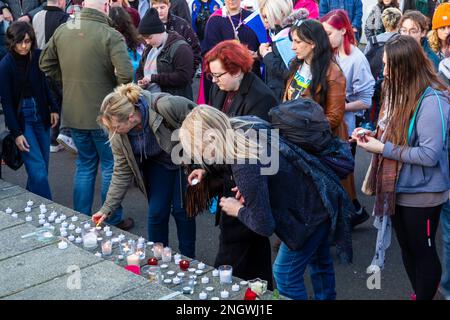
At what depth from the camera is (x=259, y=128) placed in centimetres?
345

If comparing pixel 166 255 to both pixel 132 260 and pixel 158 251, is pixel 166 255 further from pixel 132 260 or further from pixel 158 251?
pixel 132 260

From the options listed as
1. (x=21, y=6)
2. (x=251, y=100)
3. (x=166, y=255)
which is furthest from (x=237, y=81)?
(x=21, y=6)

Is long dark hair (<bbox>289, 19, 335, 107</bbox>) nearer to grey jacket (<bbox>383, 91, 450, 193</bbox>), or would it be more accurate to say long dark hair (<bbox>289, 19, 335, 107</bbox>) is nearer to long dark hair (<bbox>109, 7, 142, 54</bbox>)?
grey jacket (<bbox>383, 91, 450, 193</bbox>)

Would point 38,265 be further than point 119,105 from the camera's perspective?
No

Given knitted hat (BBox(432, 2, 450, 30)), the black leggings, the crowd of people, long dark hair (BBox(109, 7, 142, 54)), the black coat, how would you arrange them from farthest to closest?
long dark hair (BBox(109, 7, 142, 54)), knitted hat (BBox(432, 2, 450, 30)), the black coat, the black leggings, the crowd of people

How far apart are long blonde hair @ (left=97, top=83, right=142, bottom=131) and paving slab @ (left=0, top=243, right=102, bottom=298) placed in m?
0.87

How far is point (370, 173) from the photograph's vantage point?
3967mm

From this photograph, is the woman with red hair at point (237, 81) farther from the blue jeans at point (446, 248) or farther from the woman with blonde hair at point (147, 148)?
the blue jeans at point (446, 248)

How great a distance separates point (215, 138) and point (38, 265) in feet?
3.81

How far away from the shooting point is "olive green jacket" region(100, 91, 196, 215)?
4281 millimetres

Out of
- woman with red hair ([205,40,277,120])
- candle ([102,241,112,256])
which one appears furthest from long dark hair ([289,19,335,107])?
candle ([102,241,112,256])

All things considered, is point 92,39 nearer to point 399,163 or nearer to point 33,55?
point 33,55
